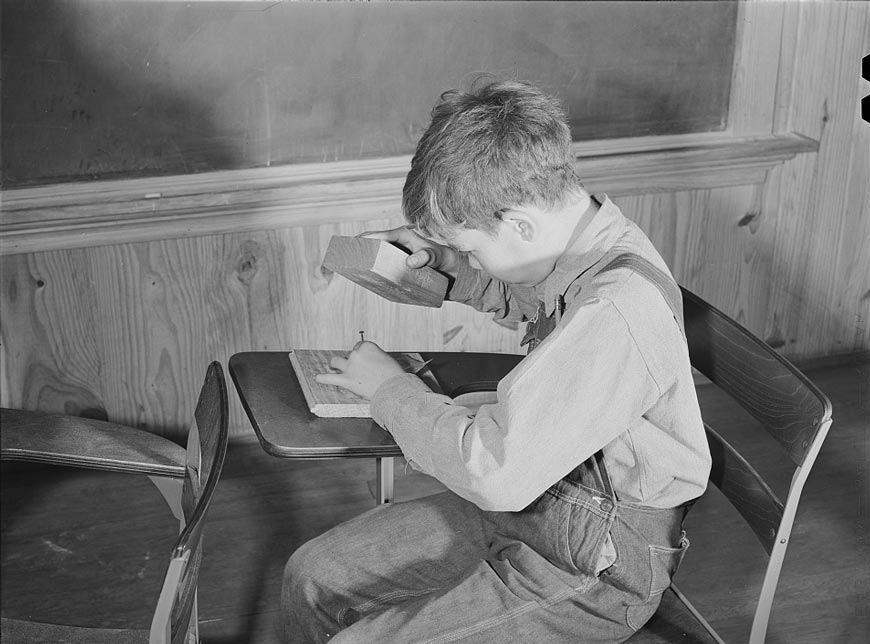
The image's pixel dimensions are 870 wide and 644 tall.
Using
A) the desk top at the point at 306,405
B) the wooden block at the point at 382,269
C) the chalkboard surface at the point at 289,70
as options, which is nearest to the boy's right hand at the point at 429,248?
the wooden block at the point at 382,269

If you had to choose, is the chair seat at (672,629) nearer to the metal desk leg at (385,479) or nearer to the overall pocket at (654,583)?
the overall pocket at (654,583)

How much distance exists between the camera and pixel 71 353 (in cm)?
257

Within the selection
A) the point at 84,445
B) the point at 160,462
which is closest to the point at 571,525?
the point at 160,462

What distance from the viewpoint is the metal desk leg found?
6.37 ft

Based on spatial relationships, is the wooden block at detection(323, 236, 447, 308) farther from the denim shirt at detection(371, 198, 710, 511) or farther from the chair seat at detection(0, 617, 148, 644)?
the chair seat at detection(0, 617, 148, 644)

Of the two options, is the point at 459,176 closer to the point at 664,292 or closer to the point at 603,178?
the point at 664,292

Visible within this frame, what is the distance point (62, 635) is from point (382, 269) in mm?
763

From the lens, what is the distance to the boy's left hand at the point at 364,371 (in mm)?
1589

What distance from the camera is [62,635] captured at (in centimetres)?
145

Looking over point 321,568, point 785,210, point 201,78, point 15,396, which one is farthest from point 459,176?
point 785,210

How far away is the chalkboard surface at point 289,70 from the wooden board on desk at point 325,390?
91cm

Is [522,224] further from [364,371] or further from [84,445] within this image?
[84,445]

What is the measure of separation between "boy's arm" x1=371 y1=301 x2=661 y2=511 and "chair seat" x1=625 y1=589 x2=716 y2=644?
0.98ft

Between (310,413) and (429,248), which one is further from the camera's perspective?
(429,248)
